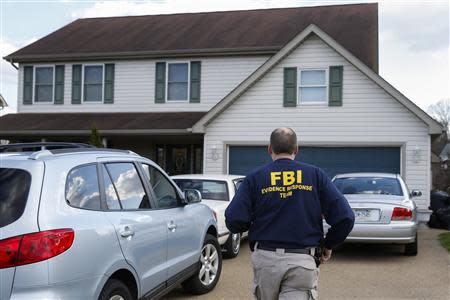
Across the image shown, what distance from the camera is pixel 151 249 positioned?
4.69 metres

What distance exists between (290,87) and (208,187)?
7.08 meters

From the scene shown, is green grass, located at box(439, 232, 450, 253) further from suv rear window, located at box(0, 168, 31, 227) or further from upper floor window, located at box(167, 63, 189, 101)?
upper floor window, located at box(167, 63, 189, 101)

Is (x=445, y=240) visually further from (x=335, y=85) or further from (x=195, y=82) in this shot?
(x=195, y=82)

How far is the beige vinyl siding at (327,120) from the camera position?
1454 cm

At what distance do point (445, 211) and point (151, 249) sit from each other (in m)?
11.6

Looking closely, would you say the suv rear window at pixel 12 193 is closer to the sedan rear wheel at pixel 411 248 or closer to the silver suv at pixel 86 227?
the silver suv at pixel 86 227

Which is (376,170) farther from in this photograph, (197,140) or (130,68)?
(130,68)

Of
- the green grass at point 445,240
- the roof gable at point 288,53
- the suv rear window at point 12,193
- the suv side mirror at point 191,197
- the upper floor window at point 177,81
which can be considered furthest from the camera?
the upper floor window at point 177,81

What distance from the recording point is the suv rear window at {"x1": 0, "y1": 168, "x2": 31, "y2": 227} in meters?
3.35

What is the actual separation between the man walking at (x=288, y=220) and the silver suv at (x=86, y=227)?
1.08 metres

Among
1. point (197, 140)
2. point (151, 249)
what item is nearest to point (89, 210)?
point (151, 249)

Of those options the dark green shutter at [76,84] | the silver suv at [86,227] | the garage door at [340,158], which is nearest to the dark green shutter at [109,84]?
the dark green shutter at [76,84]

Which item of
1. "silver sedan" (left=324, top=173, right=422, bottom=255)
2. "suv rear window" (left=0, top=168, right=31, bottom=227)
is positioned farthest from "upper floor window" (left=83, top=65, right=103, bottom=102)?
"suv rear window" (left=0, top=168, right=31, bottom=227)

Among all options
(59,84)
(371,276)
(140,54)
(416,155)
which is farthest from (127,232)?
(59,84)
